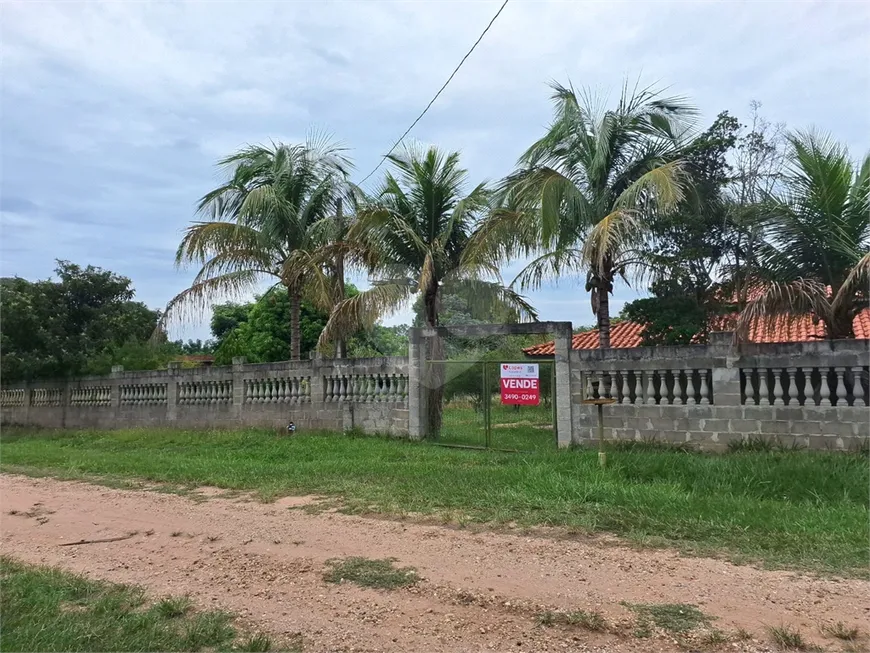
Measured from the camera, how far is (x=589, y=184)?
426 inches

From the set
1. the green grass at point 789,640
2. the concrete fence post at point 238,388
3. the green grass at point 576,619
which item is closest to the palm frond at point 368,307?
the concrete fence post at point 238,388

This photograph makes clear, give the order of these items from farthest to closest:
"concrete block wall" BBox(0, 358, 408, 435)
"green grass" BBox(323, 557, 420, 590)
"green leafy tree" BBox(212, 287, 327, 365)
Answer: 1. "green leafy tree" BBox(212, 287, 327, 365)
2. "concrete block wall" BBox(0, 358, 408, 435)
3. "green grass" BBox(323, 557, 420, 590)

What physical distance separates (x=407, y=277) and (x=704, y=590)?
8.25m

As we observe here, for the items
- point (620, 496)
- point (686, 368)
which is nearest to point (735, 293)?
point (686, 368)

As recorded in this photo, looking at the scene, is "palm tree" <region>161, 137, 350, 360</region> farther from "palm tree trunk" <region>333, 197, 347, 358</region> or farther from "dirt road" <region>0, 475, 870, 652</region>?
"dirt road" <region>0, 475, 870, 652</region>

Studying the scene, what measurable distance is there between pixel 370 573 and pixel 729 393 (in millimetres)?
5745

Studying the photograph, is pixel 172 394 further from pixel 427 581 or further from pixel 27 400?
pixel 427 581

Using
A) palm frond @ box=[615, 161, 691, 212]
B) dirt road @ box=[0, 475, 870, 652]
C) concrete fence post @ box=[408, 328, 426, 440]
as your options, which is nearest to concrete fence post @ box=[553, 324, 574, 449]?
palm frond @ box=[615, 161, 691, 212]

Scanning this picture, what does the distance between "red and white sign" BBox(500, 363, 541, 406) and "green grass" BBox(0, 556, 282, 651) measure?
634 centimetres

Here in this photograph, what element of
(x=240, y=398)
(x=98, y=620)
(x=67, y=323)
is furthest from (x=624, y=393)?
(x=67, y=323)

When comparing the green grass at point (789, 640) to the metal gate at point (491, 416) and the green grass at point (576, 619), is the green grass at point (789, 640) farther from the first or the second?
the metal gate at point (491, 416)

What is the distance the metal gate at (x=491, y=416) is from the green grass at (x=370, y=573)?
5.14 metres

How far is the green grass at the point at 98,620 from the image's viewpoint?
350 cm

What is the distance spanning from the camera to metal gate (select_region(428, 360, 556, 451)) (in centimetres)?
996
